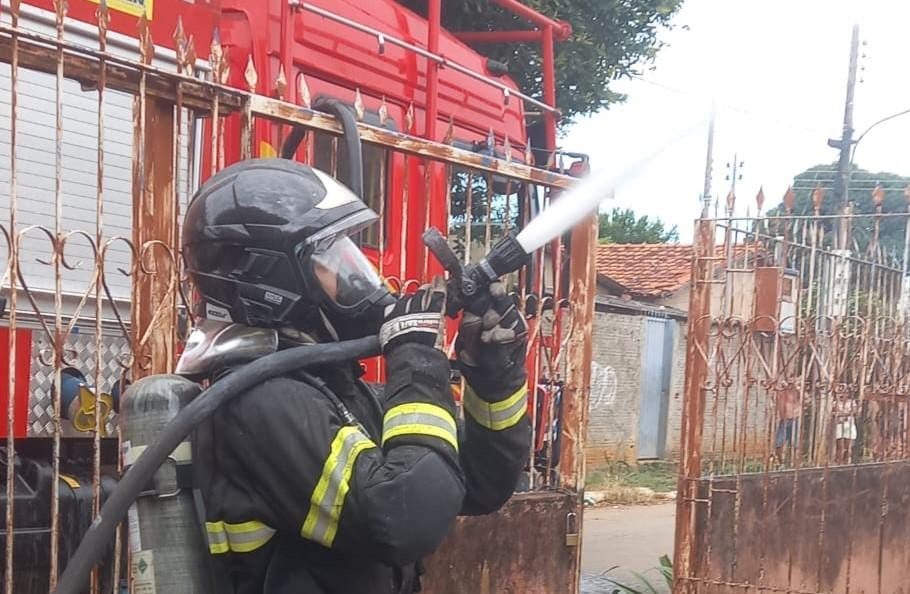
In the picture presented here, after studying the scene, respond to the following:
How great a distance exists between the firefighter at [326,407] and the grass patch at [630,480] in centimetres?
1036

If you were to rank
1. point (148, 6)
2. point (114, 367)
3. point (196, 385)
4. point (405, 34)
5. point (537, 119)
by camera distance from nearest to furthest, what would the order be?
point (196, 385) < point (114, 367) < point (148, 6) < point (405, 34) < point (537, 119)

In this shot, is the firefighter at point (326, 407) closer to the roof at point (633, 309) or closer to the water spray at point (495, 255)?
the water spray at point (495, 255)

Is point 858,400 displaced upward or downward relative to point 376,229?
downward

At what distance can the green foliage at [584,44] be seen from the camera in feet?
36.3

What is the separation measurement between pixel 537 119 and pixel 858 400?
2.80 meters

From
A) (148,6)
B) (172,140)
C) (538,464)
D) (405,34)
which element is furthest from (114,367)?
(405,34)

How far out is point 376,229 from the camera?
440 centimetres

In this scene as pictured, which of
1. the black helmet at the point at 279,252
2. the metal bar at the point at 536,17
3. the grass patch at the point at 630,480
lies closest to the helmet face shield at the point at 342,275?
the black helmet at the point at 279,252

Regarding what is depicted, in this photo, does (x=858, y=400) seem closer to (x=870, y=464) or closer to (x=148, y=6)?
(x=870, y=464)

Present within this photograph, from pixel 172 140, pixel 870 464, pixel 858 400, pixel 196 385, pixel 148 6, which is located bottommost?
pixel 870 464

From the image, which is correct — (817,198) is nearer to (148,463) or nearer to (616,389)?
(148,463)

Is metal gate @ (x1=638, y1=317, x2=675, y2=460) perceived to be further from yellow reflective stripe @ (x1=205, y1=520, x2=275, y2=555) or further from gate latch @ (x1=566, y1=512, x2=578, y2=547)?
yellow reflective stripe @ (x1=205, y1=520, x2=275, y2=555)

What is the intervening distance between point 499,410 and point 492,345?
0.63 ft

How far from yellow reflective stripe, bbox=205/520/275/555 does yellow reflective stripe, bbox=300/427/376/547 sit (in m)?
0.11
